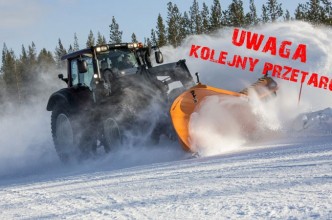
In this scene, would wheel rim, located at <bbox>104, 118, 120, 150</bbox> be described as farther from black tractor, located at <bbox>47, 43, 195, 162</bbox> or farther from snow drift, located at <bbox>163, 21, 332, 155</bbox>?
snow drift, located at <bbox>163, 21, 332, 155</bbox>

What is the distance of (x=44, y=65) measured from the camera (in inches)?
2287

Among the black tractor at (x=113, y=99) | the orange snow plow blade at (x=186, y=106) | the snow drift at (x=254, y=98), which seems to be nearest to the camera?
the orange snow plow blade at (x=186, y=106)

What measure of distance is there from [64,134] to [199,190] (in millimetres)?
4586

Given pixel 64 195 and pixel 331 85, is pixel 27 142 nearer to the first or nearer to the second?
pixel 64 195

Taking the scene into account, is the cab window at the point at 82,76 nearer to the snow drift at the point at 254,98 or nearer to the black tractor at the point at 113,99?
the black tractor at the point at 113,99

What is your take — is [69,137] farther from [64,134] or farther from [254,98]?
[254,98]

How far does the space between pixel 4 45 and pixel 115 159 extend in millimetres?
62139

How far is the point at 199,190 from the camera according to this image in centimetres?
375

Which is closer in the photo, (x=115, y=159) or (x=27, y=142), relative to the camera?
(x=115, y=159)

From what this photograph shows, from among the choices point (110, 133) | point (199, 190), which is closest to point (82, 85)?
point (110, 133)

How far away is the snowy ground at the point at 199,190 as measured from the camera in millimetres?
3068

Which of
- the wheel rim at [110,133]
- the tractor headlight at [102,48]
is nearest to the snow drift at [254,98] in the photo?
the wheel rim at [110,133]

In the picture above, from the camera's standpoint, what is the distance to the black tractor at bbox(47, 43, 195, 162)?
6668 mm

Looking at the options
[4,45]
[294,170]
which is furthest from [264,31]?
[4,45]
